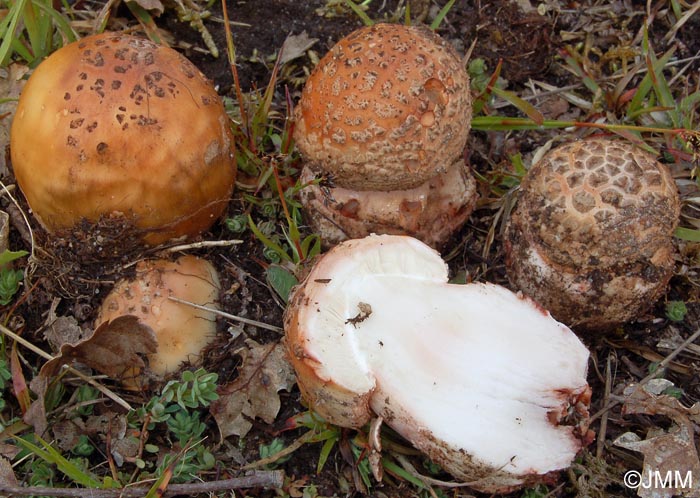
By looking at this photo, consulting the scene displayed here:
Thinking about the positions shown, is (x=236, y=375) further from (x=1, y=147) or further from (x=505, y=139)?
(x=505, y=139)

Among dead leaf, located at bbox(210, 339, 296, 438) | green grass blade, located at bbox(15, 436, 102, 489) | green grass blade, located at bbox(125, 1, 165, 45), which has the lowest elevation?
dead leaf, located at bbox(210, 339, 296, 438)

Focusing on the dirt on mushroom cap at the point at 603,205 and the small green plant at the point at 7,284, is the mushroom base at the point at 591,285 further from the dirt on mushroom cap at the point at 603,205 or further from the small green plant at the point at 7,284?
the small green plant at the point at 7,284

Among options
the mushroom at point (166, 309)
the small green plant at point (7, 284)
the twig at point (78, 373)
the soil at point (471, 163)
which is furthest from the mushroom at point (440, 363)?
the small green plant at point (7, 284)

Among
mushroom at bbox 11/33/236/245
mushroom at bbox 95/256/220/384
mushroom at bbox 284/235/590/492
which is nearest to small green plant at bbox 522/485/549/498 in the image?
mushroom at bbox 284/235/590/492

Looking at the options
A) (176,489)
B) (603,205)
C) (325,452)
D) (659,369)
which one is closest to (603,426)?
(659,369)

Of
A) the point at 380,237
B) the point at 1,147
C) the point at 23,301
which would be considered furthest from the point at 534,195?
the point at 1,147

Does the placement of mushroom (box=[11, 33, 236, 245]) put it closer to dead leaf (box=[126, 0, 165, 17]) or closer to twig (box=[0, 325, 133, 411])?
twig (box=[0, 325, 133, 411])
